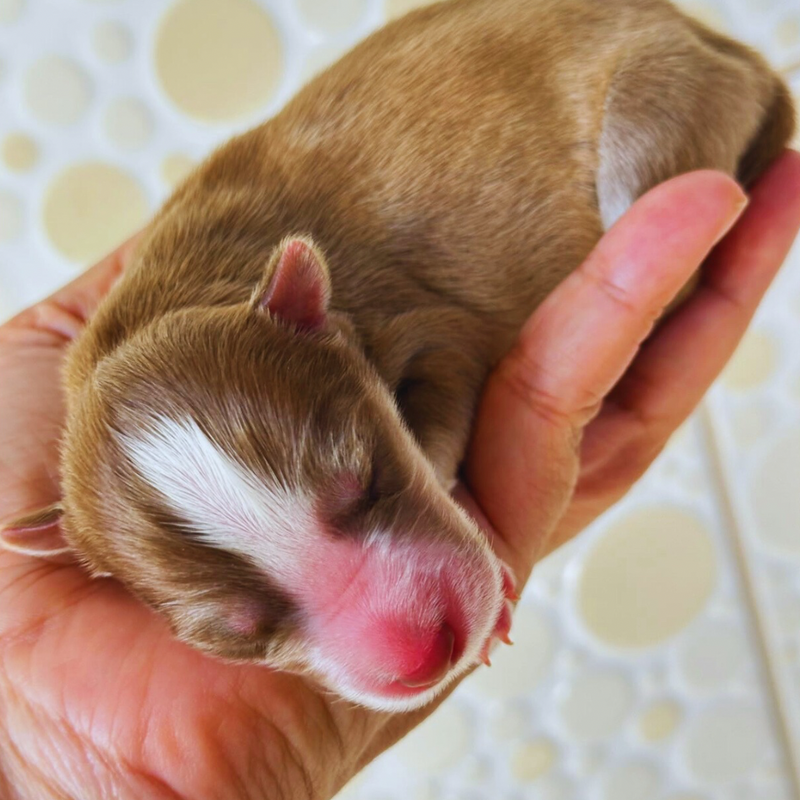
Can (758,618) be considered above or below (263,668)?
below

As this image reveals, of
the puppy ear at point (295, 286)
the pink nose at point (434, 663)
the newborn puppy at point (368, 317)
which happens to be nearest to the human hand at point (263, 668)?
the newborn puppy at point (368, 317)

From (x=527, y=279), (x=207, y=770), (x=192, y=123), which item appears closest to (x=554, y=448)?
(x=527, y=279)

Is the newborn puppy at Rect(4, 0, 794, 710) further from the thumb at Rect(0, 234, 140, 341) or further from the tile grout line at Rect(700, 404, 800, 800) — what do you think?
the tile grout line at Rect(700, 404, 800, 800)

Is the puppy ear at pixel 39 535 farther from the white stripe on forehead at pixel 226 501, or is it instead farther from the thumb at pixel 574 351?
the thumb at pixel 574 351

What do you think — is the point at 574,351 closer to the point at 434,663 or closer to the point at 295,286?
the point at 295,286

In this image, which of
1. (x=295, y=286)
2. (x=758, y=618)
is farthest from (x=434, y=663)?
(x=758, y=618)

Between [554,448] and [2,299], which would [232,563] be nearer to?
[554,448]
